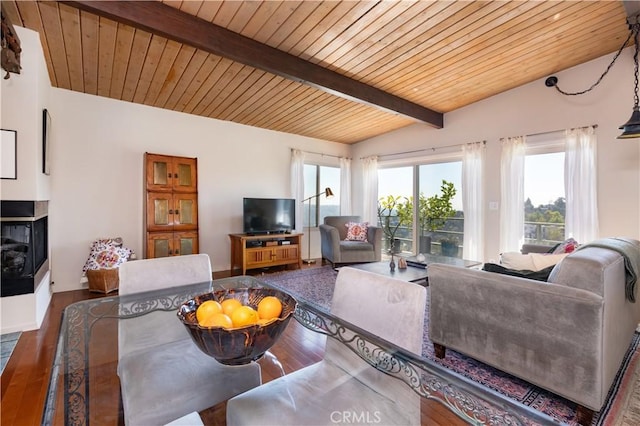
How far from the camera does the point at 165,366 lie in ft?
4.12

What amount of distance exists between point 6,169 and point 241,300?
270 centimetres

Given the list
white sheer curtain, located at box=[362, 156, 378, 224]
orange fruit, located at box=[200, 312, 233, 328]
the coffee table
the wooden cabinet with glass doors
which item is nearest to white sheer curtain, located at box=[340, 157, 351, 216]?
A: white sheer curtain, located at box=[362, 156, 378, 224]

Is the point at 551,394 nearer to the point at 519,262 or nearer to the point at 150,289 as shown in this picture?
the point at 519,262

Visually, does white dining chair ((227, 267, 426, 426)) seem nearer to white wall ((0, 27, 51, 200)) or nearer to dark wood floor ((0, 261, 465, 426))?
dark wood floor ((0, 261, 465, 426))

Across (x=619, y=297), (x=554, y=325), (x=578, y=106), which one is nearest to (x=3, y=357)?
(x=554, y=325)

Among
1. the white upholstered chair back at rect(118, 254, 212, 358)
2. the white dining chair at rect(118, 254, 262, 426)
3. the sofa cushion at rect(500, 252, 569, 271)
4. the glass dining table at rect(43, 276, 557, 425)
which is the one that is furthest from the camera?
the sofa cushion at rect(500, 252, 569, 271)

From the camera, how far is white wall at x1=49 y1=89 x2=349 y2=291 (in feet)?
11.7

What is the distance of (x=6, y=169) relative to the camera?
8.05 feet

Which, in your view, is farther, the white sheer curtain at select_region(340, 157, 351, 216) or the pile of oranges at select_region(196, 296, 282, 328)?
the white sheer curtain at select_region(340, 157, 351, 216)

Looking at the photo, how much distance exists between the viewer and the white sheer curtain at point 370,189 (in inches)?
231

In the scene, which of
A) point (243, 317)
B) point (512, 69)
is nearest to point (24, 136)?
point (243, 317)

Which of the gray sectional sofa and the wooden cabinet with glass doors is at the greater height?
the wooden cabinet with glass doors

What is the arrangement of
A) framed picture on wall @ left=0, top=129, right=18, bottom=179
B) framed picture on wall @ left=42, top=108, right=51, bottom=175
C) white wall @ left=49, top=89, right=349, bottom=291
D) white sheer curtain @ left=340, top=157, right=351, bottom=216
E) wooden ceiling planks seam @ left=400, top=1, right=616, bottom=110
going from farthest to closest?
white sheer curtain @ left=340, top=157, right=351, bottom=216 < white wall @ left=49, top=89, right=349, bottom=291 < wooden ceiling planks seam @ left=400, top=1, right=616, bottom=110 < framed picture on wall @ left=42, top=108, right=51, bottom=175 < framed picture on wall @ left=0, top=129, right=18, bottom=179

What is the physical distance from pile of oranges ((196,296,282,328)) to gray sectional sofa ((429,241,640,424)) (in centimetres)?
142
